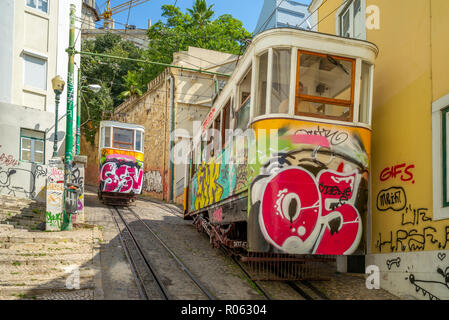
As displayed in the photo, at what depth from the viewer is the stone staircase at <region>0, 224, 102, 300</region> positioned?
20.7ft

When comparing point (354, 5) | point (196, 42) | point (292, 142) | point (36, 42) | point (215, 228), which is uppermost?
point (196, 42)

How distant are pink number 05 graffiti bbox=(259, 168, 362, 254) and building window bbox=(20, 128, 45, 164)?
11676 mm

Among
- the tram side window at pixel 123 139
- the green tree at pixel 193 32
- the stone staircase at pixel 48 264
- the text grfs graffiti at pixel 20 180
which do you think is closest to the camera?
the stone staircase at pixel 48 264

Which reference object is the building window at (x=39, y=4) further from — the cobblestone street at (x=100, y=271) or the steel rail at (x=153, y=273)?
the steel rail at (x=153, y=273)

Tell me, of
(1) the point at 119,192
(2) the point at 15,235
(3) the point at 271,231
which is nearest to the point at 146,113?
(1) the point at 119,192

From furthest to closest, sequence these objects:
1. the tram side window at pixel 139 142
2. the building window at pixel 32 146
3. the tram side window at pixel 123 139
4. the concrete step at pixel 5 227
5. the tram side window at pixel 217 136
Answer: the tram side window at pixel 139 142, the tram side window at pixel 123 139, the building window at pixel 32 146, the concrete step at pixel 5 227, the tram side window at pixel 217 136

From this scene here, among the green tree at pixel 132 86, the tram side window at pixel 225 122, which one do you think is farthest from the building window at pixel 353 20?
the green tree at pixel 132 86

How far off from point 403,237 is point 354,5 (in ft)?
17.9

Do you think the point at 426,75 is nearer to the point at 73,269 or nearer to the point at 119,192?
the point at 73,269

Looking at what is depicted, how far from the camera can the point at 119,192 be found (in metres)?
18.7

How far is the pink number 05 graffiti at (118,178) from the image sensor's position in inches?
733

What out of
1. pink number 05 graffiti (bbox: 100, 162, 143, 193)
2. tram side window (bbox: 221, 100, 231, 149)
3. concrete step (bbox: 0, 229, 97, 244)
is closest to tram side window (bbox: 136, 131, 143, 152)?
pink number 05 graffiti (bbox: 100, 162, 143, 193)

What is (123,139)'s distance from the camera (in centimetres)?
1933

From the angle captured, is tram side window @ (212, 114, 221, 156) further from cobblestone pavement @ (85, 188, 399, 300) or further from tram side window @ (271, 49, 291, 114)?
tram side window @ (271, 49, 291, 114)
